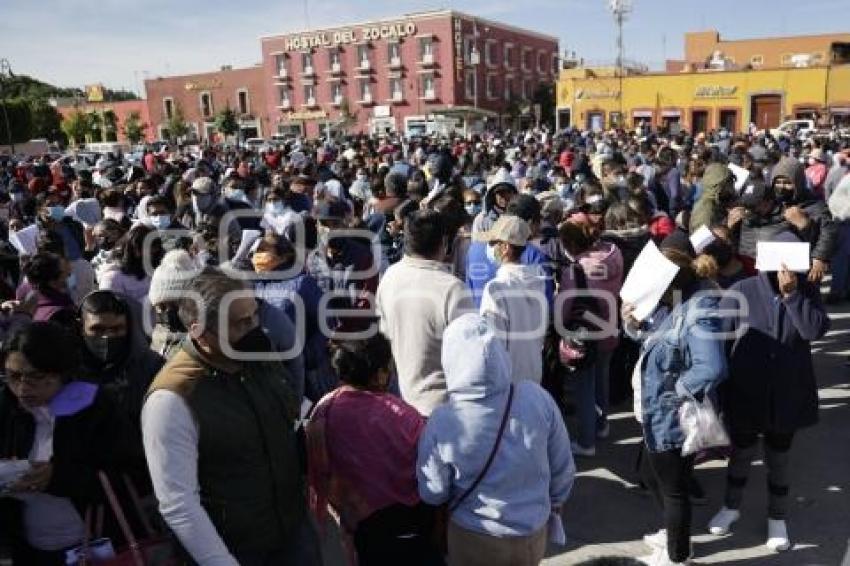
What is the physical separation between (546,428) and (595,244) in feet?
8.33

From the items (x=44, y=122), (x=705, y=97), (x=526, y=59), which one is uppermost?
(x=526, y=59)

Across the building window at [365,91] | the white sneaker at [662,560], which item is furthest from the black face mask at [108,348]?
the building window at [365,91]

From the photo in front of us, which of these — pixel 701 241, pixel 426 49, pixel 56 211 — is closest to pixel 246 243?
pixel 701 241

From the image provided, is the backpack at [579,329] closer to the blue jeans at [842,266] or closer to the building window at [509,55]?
the blue jeans at [842,266]

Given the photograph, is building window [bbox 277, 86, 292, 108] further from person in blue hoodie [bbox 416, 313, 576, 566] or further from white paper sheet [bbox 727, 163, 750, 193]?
person in blue hoodie [bbox 416, 313, 576, 566]

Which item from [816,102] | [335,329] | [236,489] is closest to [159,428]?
[236,489]

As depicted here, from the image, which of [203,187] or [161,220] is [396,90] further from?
[161,220]

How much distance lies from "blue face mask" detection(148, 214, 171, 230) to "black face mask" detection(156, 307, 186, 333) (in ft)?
11.0

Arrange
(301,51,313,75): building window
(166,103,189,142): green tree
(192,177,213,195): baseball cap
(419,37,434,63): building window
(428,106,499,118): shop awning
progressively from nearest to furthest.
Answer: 1. (192,177,213,195): baseball cap
2. (428,106,499,118): shop awning
3. (419,37,434,63): building window
4. (301,51,313,75): building window
5. (166,103,189,142): green tree

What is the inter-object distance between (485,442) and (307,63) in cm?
5516

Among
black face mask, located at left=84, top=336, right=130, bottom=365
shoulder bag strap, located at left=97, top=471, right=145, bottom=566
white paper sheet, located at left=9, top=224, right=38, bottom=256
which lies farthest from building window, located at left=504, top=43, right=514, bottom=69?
shoulder bag strap, located at left=97, top=471, right=145, bottom=566

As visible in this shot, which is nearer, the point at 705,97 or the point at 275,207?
the point at 275,207

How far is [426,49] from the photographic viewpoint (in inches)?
1892

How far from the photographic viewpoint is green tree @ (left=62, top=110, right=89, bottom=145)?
183ft
